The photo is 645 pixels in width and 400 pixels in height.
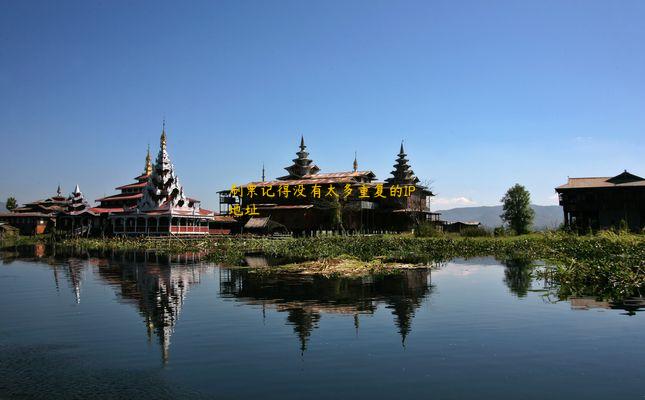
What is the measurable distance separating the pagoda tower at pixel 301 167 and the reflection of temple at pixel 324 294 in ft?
175

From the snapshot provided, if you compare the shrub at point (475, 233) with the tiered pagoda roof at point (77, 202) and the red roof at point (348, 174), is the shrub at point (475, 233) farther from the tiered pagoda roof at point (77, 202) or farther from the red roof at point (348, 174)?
the tiered pagoda roof at point (77, 202)

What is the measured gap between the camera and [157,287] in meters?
23.5

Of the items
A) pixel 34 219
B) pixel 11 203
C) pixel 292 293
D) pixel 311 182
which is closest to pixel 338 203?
pixel 311 182

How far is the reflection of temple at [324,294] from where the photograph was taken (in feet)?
51.9

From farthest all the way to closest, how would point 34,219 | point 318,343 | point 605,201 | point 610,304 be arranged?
point 34,219 < point 605,201 < point 610,304 < point 318,343

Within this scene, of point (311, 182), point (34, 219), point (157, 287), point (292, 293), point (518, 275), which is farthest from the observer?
point (34, 219)

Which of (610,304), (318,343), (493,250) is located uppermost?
(493,250)

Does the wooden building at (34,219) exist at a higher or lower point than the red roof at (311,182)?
lower

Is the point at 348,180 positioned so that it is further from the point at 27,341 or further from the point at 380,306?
the point at 27,341

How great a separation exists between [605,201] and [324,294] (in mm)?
42463

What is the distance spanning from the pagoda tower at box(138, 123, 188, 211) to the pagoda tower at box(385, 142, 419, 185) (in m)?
30.3

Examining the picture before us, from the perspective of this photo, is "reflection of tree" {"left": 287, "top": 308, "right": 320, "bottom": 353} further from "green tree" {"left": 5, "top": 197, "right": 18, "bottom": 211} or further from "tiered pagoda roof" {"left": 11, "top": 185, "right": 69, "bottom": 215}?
"green tree" {"left": 5, "top": 197, "right": 18, "bottom": 211}

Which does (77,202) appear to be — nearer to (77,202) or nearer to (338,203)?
(77,202)

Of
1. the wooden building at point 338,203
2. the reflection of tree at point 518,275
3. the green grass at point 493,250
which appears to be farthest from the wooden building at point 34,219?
the reflection of tree at point 518,275
